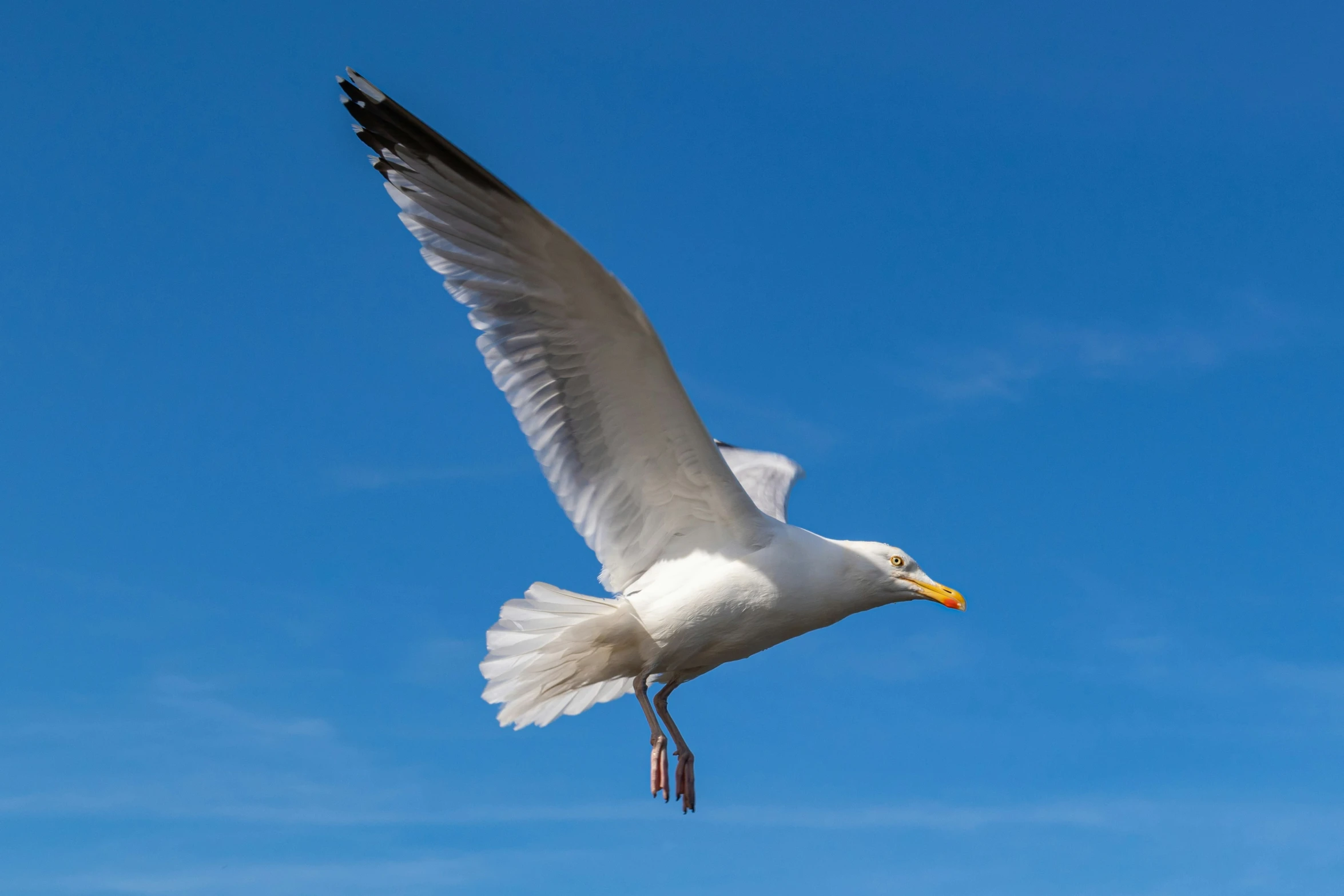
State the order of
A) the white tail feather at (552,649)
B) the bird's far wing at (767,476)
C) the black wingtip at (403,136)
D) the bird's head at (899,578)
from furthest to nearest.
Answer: the bird's far wing at (767,476), the bird's head at (899,578), the white tail feather at (552,649), the black wingtip at (403,136)

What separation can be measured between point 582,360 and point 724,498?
1189 millimetres

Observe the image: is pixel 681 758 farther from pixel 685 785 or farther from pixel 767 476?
pixel 767 476

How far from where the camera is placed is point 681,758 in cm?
829

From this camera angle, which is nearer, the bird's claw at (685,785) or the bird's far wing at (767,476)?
the bird's claw at (685,785)

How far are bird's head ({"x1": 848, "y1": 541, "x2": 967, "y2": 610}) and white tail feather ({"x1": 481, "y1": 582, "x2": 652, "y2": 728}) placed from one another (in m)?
1.47

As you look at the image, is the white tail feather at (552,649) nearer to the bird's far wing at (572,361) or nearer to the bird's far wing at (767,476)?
the bird's far wing at (572,361)

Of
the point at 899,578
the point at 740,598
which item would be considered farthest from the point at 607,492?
the point at 899,578

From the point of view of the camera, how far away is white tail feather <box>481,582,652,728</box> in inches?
317

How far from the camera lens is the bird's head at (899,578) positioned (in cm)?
839

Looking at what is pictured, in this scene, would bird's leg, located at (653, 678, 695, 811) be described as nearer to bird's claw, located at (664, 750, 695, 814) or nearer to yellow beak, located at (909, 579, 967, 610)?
bird's claw, located at (664, 750, 695, 814)

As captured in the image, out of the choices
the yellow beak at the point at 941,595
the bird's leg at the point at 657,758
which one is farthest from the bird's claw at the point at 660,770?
the yellow beak at the point at 941,595

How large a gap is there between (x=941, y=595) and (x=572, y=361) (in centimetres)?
275

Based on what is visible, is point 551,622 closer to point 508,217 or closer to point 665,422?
point 665,422

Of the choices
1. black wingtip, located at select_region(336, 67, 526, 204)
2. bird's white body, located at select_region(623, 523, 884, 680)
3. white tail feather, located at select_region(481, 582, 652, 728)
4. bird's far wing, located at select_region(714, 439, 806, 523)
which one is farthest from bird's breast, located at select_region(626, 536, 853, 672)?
black wingtip, located at select_region(336, 67, 526, 204)
